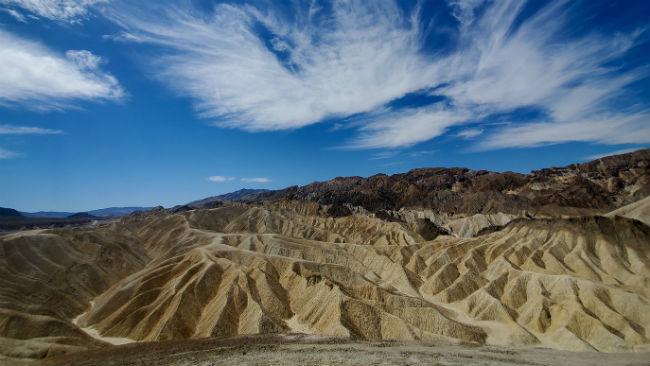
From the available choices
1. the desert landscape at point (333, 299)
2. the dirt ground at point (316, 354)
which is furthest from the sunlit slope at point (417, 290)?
the dirt ground at point (316, 354)

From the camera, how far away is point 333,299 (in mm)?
60594

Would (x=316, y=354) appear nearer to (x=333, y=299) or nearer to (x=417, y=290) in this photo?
(x=333, y=299)

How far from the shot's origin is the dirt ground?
1320 inches

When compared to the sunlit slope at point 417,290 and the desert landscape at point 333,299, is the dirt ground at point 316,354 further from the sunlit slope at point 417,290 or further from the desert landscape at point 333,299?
the sunlit slope at point 417,290

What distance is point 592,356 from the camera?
39.8 meters

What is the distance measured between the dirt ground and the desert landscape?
22 cm

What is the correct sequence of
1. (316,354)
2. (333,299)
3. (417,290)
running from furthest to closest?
1. (417,290)
2. (333,299)
3. (316,354)

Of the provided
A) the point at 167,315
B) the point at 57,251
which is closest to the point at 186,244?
the point at 57,251

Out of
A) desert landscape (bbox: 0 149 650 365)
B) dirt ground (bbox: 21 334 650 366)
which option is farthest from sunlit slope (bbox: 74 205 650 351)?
dirt ground (bbox: 21 334 650 366)

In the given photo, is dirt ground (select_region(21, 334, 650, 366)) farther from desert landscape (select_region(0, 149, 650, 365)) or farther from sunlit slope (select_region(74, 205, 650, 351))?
sunlit slope (select_region(74, 205, 650, 351))

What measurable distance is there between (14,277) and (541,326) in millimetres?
92108

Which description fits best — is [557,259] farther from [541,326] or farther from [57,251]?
[57,251]

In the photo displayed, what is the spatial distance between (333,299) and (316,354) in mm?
25839

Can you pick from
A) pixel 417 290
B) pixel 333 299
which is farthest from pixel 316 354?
pixel 417 290
